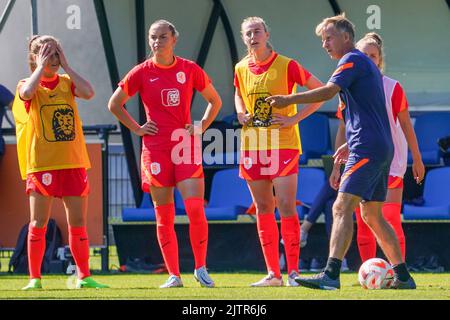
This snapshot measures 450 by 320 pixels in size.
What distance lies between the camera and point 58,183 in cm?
1002

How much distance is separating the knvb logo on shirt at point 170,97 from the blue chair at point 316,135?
4.83 m

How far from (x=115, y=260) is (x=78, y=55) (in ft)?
10.3

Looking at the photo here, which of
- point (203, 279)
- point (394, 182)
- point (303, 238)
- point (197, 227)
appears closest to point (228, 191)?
point (303, 238)

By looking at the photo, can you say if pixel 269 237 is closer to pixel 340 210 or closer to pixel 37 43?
pixel 340 210

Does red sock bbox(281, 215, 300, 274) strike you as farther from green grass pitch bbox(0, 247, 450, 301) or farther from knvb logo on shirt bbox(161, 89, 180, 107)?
knvb logo on shirt bbox(161, 89, 180, 107)

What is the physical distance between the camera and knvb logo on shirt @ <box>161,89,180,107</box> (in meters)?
10.0

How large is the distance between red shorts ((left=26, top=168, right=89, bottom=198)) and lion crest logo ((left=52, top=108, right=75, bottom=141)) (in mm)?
269

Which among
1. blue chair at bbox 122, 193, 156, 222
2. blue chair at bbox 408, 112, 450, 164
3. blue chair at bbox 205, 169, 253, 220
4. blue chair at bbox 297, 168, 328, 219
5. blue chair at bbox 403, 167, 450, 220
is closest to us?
blue chair at bbox 403, 167, 450, 220

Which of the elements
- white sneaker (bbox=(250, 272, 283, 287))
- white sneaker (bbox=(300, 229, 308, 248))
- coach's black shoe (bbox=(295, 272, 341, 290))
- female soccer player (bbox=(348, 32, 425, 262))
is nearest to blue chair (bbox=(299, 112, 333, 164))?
white sneaker (bbox=(300, 229, 308, 248))

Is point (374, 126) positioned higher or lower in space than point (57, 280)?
higher

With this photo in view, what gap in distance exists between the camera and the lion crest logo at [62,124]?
999cm

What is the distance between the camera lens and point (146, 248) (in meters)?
13.8
